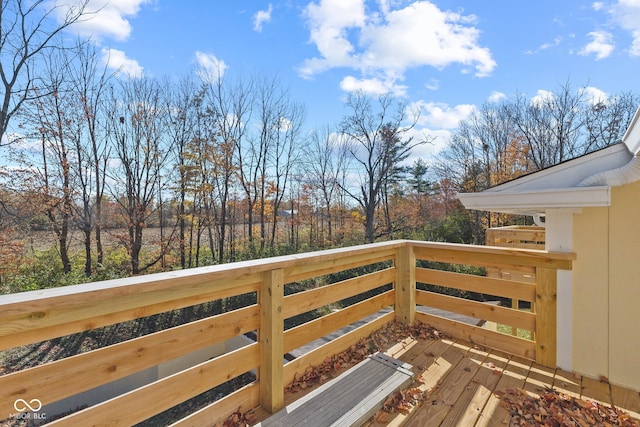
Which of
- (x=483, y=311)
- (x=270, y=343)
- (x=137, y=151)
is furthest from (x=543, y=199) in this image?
(x=137, y=151)

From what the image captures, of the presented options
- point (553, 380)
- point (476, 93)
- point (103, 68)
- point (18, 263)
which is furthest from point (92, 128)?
point (476, 93)

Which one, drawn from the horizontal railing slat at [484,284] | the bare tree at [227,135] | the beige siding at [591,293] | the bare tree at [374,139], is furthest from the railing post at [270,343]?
the bare tree at [374,139]

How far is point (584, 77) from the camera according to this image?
11.3 m

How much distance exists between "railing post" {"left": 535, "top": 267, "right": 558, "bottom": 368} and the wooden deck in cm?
11

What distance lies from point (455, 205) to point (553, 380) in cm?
1299

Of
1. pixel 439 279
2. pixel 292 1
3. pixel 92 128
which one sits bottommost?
pixel 439 279

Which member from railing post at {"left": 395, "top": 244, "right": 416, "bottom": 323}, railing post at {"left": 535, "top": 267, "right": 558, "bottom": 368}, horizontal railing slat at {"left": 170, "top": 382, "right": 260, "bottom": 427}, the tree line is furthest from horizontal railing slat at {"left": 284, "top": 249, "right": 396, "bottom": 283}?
the tree line

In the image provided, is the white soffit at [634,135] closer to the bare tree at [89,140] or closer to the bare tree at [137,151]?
the bare tree at [137,151]

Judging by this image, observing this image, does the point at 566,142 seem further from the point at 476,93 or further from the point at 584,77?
the point at 476,93

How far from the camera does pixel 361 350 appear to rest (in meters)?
2.60

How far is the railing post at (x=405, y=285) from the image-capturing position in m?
3.12

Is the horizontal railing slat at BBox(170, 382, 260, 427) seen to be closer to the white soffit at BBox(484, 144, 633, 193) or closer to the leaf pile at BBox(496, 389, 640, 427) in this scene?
the leaf pile at BBox(496, 389, 640, 427)

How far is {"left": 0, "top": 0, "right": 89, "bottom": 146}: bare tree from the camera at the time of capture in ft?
19.3

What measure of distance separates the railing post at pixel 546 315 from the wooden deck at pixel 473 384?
0.11 m
